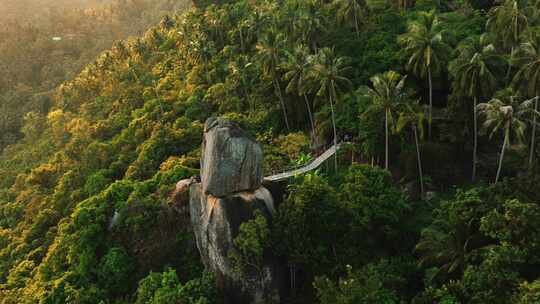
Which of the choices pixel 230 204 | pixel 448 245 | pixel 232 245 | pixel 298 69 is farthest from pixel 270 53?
pixel 448 245

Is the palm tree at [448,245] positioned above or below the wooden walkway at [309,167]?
below

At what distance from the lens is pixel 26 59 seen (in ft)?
493

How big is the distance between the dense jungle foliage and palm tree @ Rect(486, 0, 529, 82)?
207 mm

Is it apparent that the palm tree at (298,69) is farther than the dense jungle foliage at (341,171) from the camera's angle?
Yes

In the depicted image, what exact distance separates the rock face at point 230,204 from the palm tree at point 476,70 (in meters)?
18.4

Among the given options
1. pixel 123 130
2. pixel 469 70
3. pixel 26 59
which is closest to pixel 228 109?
pixel 123 130

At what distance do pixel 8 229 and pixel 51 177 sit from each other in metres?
10.1

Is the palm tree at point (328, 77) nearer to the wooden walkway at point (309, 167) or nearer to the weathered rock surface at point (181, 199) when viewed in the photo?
the wooden walkway at point (309, 167)

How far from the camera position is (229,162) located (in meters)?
40.2

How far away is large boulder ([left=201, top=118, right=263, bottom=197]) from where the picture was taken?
40062mm

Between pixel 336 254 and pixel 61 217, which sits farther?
pixel 61 217

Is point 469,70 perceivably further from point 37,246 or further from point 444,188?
point 37,246

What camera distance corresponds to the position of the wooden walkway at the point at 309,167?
46.9m

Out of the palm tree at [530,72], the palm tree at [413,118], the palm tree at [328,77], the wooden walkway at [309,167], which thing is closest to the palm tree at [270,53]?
the palm tree at [328,77]
